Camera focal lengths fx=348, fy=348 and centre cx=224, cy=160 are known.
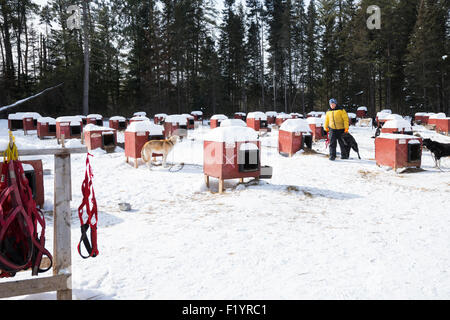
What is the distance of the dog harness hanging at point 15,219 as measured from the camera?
220 centimetres

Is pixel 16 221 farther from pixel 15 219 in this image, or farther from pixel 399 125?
pixel 399 125

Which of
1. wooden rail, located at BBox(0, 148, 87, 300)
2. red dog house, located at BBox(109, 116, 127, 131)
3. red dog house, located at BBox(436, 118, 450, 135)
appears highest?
red dog house, located at BBox(109, 116, 127, 131)

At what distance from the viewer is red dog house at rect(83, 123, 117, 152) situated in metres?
13.2

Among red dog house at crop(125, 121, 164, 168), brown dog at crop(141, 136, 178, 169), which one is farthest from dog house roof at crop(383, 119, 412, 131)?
red dog house at crop(125, 121, 164, 168)

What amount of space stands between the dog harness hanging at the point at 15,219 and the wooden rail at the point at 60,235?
8.0 inches

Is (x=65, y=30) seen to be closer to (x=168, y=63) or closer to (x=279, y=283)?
(x=168, y=63)

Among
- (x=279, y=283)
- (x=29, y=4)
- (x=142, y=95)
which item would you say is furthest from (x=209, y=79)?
(x=279, y=283)

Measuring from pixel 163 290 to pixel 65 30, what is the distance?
35948 mm

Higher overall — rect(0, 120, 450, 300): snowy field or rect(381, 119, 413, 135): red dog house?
rect(381, 119, 413, 135): red dog house

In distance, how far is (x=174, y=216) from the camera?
559 centimetres

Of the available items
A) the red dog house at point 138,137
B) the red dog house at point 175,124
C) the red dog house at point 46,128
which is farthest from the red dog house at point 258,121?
the red dog house at point 46,128

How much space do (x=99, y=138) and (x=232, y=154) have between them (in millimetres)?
7944

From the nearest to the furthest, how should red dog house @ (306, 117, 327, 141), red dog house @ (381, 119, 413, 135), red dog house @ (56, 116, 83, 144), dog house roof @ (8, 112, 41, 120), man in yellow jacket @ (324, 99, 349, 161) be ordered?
man in yellow jacket @ (324, 99, 349, 161), red dog house @ (381, 119, 413, 135), red dog house @ (306, 117, 327, 141), red dog house @ (56, 116, 83, 144), dog house roof @ (8, 112, 41, 120)

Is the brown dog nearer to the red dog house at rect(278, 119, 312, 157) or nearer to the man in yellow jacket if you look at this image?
the red dog house at rect(278, 119, 312, 157)
